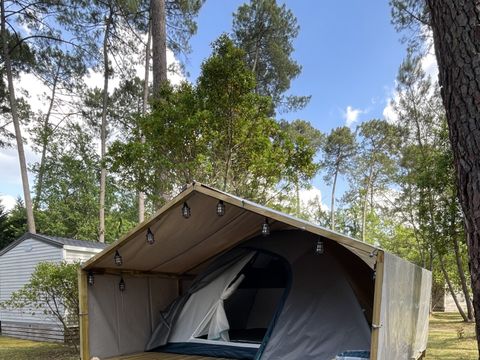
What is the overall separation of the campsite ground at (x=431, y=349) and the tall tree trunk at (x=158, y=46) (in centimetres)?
511

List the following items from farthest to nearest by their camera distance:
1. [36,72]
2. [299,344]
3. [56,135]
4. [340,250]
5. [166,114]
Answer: [56,135] < [36,72] < [166,114] < [340,250] < [299,344]

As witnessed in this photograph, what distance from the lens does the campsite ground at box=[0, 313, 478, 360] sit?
22.1 ft

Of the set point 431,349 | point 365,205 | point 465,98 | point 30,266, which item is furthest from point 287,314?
point 365,205

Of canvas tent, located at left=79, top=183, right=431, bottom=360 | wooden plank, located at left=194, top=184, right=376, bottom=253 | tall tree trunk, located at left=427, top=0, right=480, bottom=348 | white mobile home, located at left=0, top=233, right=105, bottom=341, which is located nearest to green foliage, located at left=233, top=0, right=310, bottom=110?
white mobile home, located at left=0, top=233, right=105, bottom=341

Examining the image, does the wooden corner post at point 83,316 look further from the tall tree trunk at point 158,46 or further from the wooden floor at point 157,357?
the tall tree trunk at point 158,46

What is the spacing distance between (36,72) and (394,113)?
11.8 meters

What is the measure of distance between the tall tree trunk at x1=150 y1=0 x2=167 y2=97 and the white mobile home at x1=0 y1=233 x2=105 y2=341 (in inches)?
169

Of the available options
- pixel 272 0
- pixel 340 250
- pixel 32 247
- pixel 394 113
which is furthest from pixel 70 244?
pixel 394 113

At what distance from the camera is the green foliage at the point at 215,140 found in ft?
21.1

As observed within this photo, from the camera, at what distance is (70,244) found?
9914 millimetres

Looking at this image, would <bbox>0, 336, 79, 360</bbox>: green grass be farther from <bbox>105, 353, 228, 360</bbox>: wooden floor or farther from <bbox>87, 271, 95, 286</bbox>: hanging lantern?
<bbox>87, 271, 95, 286</bbox>: hanging lantern

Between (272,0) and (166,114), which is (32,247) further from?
(272,0)

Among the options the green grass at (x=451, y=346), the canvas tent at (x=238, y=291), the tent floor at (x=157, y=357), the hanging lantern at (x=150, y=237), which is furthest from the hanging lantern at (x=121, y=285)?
the green grass at (x=451, y=346)

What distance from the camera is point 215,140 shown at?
670cm
